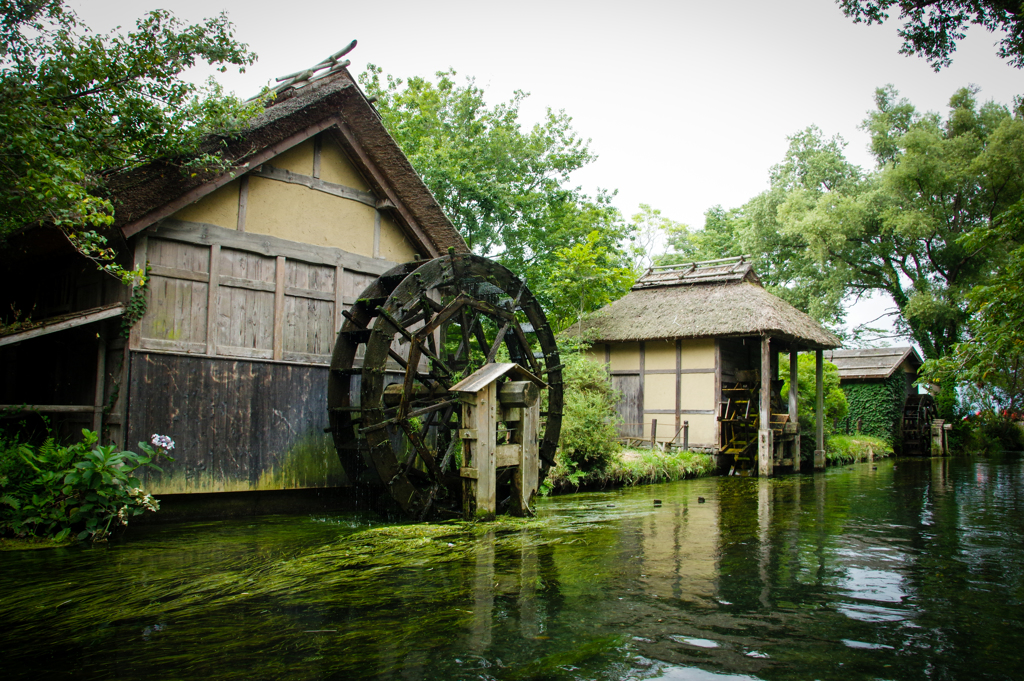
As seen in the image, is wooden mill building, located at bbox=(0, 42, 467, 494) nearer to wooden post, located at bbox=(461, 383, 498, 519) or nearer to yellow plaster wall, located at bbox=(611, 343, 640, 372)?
wooden post, located at bbox=(461, 383, 498, 519)

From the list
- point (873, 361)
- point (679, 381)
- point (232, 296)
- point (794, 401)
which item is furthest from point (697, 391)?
point (873, 361)

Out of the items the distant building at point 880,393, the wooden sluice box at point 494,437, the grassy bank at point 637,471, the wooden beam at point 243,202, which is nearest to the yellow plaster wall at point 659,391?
the grassy bank at point 637,471

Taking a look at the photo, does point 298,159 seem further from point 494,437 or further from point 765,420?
point 765,420

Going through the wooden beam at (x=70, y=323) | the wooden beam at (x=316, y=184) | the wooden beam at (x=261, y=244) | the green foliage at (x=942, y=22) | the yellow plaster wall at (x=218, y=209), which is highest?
the green foliage at (x=942, y=22)

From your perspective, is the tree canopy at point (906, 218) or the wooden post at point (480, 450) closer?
the wooden post at point (480, 450)

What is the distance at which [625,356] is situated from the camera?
58.6 feet

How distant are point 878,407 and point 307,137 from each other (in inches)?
945

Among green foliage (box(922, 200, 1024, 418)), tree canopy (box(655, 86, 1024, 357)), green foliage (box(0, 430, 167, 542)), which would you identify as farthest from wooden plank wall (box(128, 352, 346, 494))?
tree canopy (box(655, 86, 1024, 357))

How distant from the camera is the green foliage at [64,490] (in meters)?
6.00

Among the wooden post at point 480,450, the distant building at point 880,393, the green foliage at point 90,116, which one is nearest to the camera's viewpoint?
the green foliage at point 90,116

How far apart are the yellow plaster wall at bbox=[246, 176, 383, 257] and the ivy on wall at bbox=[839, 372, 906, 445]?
22.5 meters

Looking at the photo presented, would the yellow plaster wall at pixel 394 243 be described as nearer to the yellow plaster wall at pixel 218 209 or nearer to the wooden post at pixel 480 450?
the yellow plaster wall at pixel 218 209

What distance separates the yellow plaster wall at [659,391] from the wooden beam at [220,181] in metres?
10.9

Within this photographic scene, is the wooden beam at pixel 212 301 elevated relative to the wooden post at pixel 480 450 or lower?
elevated
